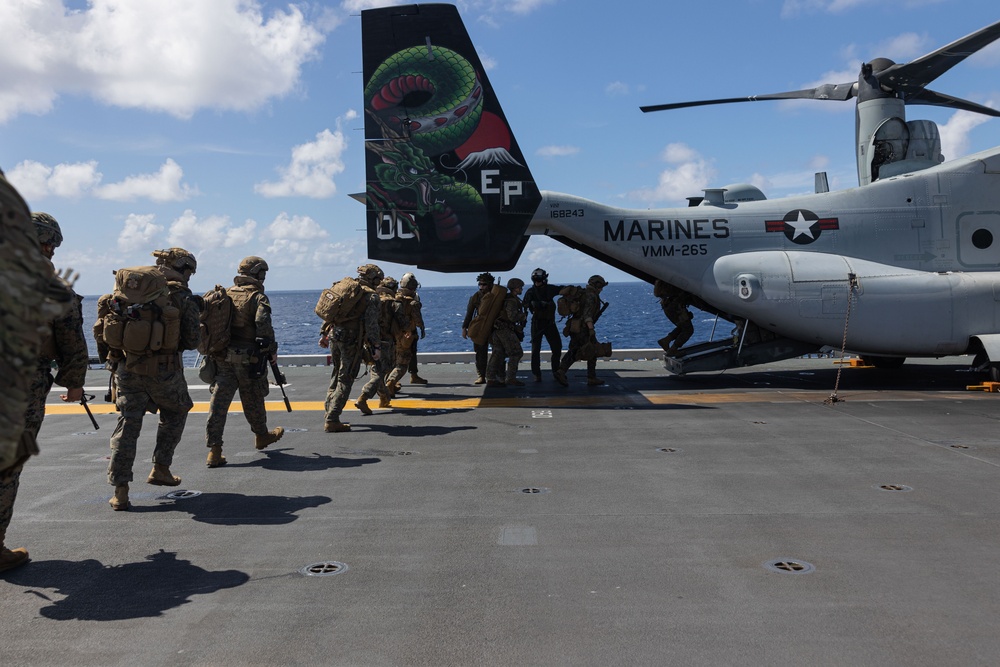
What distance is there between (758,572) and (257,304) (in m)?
4.96

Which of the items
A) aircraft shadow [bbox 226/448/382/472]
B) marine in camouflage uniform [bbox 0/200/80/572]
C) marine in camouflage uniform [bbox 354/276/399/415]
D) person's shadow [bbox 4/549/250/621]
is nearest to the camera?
marine in camouflage uniform [bbox 0/200/80/572]

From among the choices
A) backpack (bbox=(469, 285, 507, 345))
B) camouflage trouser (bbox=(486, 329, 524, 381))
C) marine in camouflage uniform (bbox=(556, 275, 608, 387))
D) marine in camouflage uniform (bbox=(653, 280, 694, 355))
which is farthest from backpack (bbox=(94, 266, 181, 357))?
marine in camouflage uniform (bbox=(653, 280, 694, 355))

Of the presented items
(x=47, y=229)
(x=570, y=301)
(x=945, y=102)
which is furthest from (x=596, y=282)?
(x=47, y=229)

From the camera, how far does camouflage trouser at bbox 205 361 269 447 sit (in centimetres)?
670

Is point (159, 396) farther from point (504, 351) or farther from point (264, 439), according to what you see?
point (504, 351)

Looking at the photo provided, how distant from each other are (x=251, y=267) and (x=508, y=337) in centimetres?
559

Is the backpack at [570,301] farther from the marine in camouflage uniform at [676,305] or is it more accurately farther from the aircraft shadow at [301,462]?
the aircraft shadow at [301,462]

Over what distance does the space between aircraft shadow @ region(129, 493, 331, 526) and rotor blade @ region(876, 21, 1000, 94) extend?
1071 cm

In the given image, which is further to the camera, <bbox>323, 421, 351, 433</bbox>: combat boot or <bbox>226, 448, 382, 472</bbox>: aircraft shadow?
<bbox>323, 421, 351, 433</bbox>: combat boot

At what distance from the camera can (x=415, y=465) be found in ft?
21.7

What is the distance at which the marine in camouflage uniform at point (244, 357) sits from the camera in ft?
22.2

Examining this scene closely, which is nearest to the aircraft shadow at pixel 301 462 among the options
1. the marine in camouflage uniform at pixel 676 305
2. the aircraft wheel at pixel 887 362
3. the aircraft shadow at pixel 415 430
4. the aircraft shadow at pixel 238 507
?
the aircraft shadow at pixel 238 507

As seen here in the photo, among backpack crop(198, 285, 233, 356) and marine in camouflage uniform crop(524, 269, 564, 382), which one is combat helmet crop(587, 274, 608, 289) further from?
backpack crop(198, 285, 233, 356)

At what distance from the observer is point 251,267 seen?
707 centimetres
